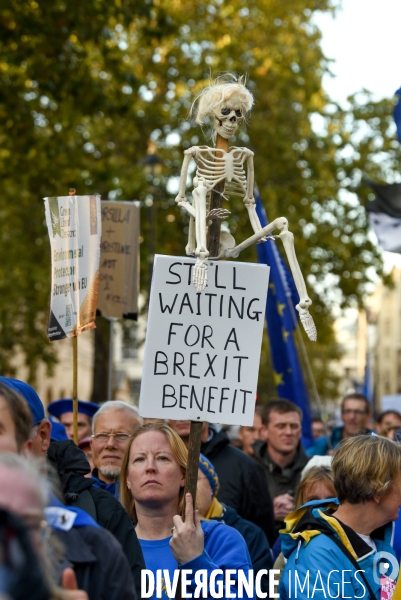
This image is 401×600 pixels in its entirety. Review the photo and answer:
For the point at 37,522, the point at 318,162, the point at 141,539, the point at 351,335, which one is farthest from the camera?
the point at 351,335

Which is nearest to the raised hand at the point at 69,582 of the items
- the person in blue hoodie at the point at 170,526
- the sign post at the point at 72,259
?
the person in blue hoodie at the point at 170,526

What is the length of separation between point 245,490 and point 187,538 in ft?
9.15

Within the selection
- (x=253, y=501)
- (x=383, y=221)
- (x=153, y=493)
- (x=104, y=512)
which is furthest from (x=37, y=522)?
(x=383, y=221)

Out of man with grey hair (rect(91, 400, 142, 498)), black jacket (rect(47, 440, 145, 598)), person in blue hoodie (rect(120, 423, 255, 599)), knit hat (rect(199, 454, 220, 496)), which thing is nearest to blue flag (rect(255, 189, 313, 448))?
man with grey hair (rect(91, 400, 142, 498))

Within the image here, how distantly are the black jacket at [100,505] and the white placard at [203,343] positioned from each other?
0.49 meters

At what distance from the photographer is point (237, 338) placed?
420 cm

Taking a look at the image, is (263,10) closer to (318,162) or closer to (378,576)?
(318,162)

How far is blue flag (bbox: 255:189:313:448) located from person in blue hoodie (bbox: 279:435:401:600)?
5.24 meters

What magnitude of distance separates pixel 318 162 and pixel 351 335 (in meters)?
112

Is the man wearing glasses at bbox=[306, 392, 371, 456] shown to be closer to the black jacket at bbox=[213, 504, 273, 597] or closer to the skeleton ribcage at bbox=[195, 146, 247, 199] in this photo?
the black jacket at bbox=[213, 504, 273, 597]

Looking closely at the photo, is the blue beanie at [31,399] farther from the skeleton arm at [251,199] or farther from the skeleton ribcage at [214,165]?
the skeleton arm at [251,199]

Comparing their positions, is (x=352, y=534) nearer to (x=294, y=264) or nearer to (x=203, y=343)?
(x=203, y=343)

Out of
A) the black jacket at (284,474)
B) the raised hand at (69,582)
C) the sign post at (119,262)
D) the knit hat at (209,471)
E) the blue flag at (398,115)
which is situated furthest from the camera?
the blue flag at (398,115)

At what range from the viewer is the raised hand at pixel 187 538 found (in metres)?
3.76
